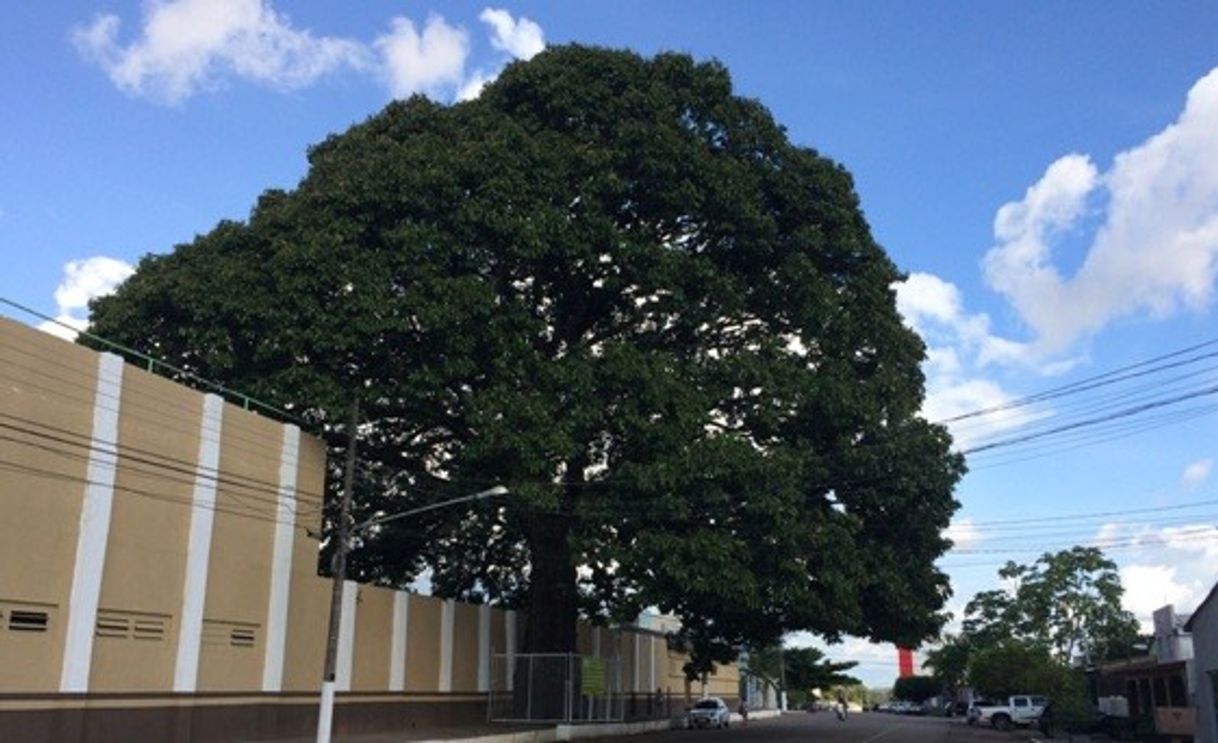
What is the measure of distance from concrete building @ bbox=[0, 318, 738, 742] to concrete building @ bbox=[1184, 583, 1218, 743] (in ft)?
81.6

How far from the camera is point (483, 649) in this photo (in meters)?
39.3

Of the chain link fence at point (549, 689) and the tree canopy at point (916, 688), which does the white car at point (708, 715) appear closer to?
the chain link fence at point (549, 689)

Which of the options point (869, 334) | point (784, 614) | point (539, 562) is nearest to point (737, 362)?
point (869, 334)

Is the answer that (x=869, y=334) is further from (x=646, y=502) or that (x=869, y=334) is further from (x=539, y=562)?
(x=539, y=562)

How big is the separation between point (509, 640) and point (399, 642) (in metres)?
7.69

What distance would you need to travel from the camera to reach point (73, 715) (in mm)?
22656

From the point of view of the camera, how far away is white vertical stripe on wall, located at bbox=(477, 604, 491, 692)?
38906 mm

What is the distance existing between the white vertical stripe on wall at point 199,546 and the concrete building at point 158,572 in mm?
→ 36

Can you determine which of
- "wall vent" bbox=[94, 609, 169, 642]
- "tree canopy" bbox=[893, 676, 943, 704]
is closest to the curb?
"wall vent" bbox=[94, 609, 169, 642]

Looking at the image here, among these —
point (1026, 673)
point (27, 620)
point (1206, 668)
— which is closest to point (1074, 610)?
point (1026, 673)

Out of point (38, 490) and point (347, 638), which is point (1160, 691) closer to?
point (347, 638)

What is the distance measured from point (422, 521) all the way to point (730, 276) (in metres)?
12.8

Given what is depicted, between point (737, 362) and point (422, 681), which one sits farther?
point (422, 681)

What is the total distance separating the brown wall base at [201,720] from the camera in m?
22.0
